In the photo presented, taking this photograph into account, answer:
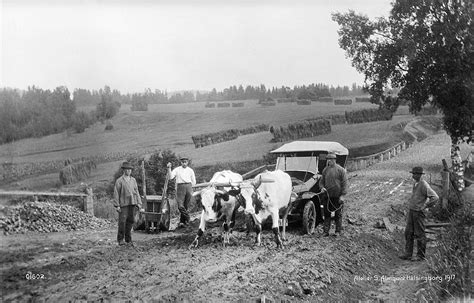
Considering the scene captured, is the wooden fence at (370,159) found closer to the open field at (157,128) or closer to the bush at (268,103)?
the open field at (157,128)

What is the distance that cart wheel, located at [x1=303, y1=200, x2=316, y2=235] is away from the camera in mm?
11613

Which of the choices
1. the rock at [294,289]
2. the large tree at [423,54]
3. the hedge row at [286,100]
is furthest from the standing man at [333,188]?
the hedge row at [286,100]

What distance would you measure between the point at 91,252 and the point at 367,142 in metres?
20.0

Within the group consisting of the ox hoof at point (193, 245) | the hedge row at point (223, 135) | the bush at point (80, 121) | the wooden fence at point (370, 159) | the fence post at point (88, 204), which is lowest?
the wooden fence at point (370, 159)

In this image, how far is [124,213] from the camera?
10227mm

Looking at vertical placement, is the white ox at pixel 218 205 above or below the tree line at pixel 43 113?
below

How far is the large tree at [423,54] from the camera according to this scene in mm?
15055

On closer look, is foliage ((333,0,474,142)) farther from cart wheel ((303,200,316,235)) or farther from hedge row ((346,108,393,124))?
hedge row ((346,108,393,124))

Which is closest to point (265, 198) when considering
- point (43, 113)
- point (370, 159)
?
point (43, 113)

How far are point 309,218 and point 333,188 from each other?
44.3 inches

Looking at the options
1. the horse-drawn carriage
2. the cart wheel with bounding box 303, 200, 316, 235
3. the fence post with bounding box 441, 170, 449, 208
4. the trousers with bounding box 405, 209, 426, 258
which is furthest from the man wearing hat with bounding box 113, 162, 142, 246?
the fence post with bounding box 441, 170, 449, 208

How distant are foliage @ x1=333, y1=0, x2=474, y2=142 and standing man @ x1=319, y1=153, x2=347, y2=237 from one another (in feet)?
20.0

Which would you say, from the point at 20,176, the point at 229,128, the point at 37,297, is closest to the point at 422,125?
the point at 229,128

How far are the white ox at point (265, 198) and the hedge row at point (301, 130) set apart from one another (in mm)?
12910
